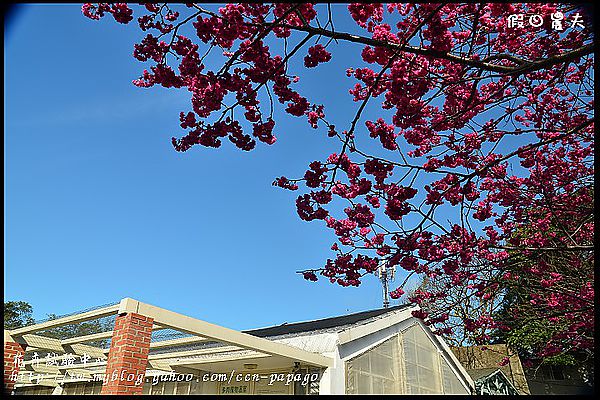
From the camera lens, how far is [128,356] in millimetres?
4473

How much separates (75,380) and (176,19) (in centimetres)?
963

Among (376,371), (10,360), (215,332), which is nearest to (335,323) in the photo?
(376,371)

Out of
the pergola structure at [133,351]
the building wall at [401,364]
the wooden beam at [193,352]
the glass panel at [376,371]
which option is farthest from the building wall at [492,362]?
the wooden beam at [193,352]

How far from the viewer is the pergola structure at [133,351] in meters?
4.52

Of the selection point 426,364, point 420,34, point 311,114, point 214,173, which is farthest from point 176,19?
point 426,364

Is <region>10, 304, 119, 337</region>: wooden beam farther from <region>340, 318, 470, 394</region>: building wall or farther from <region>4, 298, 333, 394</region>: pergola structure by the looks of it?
<region>340, 318, 470, 394</region>: building wall

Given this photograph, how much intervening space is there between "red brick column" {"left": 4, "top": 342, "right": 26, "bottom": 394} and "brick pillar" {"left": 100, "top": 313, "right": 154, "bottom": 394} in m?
3.58

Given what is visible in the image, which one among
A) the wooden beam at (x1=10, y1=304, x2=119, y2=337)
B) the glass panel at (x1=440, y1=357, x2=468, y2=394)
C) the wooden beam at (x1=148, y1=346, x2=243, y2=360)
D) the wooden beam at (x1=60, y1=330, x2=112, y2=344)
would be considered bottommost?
the glass panel at (x1=440, y1=357, x2=468, y2=394)

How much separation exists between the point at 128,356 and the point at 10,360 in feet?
12.8

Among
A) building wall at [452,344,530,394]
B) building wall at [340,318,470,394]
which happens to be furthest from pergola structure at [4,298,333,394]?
building wall at [452,344,530,394]

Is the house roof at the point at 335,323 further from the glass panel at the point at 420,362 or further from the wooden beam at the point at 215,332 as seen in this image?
the wooden beam at the point at 215,332

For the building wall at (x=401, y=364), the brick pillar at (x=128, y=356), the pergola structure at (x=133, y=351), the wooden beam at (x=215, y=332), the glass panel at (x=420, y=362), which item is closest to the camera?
the brick pillar at (x=128, y=356)

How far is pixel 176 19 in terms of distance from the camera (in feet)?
10.2

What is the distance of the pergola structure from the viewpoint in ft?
14.8
